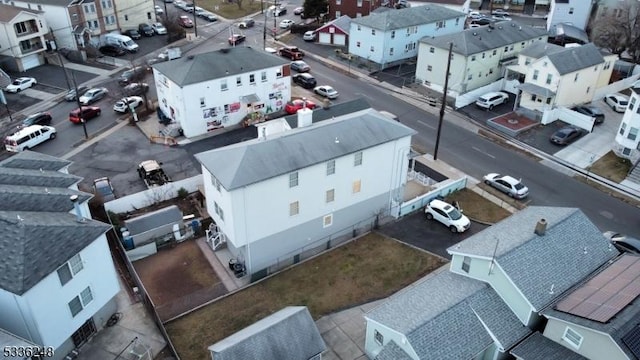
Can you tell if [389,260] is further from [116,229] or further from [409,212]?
[116,229]

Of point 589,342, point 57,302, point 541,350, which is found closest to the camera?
point 589,342

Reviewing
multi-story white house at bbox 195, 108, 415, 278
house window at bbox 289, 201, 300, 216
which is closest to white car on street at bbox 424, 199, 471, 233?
multi-story white house at bbox 195, 108, 415, 278

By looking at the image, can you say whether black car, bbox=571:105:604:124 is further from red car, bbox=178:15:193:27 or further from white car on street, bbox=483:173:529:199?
red car, bbox=178:15:193:27

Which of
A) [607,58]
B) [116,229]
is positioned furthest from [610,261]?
[607,58]

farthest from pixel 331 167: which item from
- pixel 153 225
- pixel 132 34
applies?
pixel 132 34

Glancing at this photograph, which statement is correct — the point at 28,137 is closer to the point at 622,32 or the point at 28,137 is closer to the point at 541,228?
the point at 541,228

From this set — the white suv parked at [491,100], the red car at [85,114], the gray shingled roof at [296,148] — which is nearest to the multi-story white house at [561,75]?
the white suv parked at [491,100]
